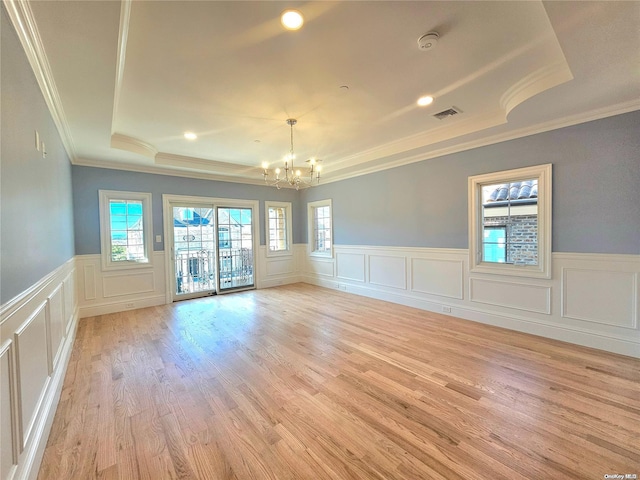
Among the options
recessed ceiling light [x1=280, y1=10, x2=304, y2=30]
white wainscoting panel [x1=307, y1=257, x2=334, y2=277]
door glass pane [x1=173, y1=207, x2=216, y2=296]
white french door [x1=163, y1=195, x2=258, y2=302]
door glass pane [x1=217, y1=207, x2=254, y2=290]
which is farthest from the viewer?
white wainscoting panel [x1=307, y1=257, x2=334, y2=277]

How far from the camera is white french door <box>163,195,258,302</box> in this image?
18.2 feet

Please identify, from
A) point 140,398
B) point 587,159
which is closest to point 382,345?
point 140,398

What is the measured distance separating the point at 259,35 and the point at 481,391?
10.8 feet

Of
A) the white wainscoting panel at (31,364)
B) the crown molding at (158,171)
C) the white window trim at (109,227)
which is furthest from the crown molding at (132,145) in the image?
the white wainscoting panel at (31,364)

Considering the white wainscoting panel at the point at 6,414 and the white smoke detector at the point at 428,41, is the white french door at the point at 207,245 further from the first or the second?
the white smoke detector at the point at 428,41

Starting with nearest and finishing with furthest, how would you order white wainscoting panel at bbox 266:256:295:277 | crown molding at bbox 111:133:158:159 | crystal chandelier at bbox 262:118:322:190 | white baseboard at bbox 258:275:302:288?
crystal chandelier at bbox 262:118:322:190 < crown molding at bbox 111:133:158:159 < white baseboard at bbox 258:275:302:288 < white wainscoting panel at bbox 266:256:295:277

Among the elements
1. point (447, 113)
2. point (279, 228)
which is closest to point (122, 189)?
point (279, 228)

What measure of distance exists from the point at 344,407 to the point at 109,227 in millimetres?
4964

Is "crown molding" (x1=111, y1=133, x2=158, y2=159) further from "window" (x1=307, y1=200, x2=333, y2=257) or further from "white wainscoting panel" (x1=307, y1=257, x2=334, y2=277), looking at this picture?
"white wainscoting panel" (x1=307, y1=257, x2=334, y2=277)

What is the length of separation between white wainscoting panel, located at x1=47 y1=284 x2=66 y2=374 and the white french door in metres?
2.66

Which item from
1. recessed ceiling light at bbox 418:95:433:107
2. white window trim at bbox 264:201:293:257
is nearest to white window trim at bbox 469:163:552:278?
recessed ceiling light at bbox 418:95:433:107

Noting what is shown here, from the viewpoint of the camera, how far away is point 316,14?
178cm

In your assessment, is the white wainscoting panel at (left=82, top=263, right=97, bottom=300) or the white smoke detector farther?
the white wainscoting panel at (left=82, top=263, right=97, bottom=300)

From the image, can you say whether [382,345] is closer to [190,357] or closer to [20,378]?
[190,357]
